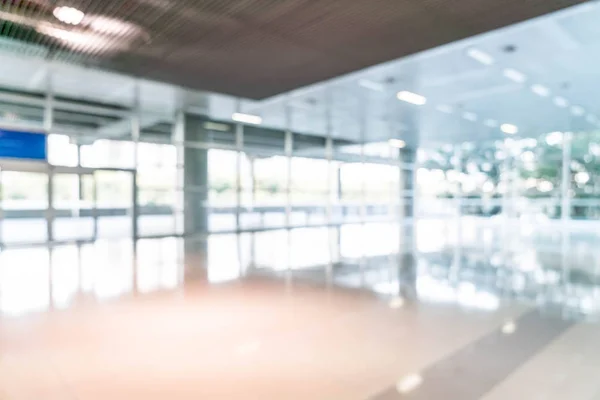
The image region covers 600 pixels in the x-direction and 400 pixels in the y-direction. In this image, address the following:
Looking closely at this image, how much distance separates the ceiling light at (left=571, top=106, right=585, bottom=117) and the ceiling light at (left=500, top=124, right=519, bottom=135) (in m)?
2.15

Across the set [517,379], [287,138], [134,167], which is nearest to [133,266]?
[134,167]

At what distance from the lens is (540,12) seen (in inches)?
189

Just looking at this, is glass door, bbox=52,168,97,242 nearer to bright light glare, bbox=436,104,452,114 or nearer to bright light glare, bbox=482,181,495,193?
bright light glare, bbox=436,104,452,114

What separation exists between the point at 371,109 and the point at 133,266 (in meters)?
7.65

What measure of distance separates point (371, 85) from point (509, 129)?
9582 millimetres

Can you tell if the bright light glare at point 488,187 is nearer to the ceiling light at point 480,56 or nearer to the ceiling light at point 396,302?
the ceiling light at point 480,56

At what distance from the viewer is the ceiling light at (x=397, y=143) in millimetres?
18172

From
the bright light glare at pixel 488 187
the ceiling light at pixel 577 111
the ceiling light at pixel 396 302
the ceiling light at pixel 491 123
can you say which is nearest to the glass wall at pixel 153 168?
the ceiling light at pixel 491 123

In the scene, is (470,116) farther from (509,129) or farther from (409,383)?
(409,383)

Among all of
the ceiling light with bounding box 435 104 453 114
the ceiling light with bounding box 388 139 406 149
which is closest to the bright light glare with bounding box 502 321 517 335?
the ceiling light with bounding box 435 104 453 114

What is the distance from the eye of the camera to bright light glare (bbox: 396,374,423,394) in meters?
2.64

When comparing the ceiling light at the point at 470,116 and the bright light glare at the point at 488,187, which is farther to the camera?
the bright light glare at the point at 488,187

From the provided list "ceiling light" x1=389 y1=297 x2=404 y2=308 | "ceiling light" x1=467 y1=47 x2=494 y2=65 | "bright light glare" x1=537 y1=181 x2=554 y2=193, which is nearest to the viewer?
"ceiling light" x1=389 y1=297 x2=404 y2=308

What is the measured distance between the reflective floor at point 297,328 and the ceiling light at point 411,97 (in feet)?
13.7
